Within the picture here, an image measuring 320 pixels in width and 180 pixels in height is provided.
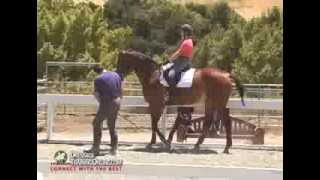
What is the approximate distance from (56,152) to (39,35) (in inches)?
40.2

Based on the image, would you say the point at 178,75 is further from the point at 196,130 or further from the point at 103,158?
the point at 103,158

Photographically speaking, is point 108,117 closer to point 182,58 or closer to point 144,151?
point 144,151

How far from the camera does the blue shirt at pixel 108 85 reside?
5621 mm

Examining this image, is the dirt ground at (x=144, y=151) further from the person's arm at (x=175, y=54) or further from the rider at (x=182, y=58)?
the person's arm at (x=175, y=54)

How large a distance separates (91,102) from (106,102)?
131mm

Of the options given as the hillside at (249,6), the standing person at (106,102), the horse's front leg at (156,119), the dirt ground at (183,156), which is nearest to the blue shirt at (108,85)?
the standing person at (106,102)

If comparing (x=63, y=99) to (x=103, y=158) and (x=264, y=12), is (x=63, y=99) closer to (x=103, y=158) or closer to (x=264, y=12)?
(x=103, y=158)

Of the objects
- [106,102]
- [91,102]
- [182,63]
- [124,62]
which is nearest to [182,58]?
[182,63]

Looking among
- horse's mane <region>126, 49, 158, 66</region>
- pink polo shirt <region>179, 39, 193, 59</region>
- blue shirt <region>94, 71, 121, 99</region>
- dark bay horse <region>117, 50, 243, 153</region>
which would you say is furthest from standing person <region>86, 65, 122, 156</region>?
pink polo shirt <region>179, 39, 193, 59</region>

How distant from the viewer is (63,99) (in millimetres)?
5758

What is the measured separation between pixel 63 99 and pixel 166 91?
904 millimetres
